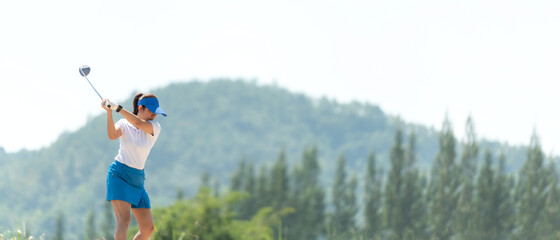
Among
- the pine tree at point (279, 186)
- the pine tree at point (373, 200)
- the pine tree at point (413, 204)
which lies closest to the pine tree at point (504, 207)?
the pine tree at point (413, 204)

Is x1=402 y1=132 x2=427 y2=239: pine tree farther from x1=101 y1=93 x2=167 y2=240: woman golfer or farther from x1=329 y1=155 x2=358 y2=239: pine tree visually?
x1=101 y1=93 x2=167 y2=240: woman golfer

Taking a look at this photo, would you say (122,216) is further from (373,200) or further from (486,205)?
(373,200)

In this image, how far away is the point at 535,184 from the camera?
2031 inches

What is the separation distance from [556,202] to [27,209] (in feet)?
530

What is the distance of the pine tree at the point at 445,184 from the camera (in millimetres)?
54084

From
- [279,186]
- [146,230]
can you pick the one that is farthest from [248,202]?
[146,230]

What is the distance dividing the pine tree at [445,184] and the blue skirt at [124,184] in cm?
4703

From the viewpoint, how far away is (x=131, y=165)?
571cm

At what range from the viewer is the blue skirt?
222 inches

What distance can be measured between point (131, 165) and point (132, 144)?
6.1 inches

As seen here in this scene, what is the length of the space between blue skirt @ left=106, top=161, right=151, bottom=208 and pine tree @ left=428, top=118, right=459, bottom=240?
47026mm

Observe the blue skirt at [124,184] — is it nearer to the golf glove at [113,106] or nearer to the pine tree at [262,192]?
the golf glove at [113,106]

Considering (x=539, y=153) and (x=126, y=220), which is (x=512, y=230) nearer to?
(x=539, y=153)

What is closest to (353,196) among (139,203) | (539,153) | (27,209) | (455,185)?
(455,185)
